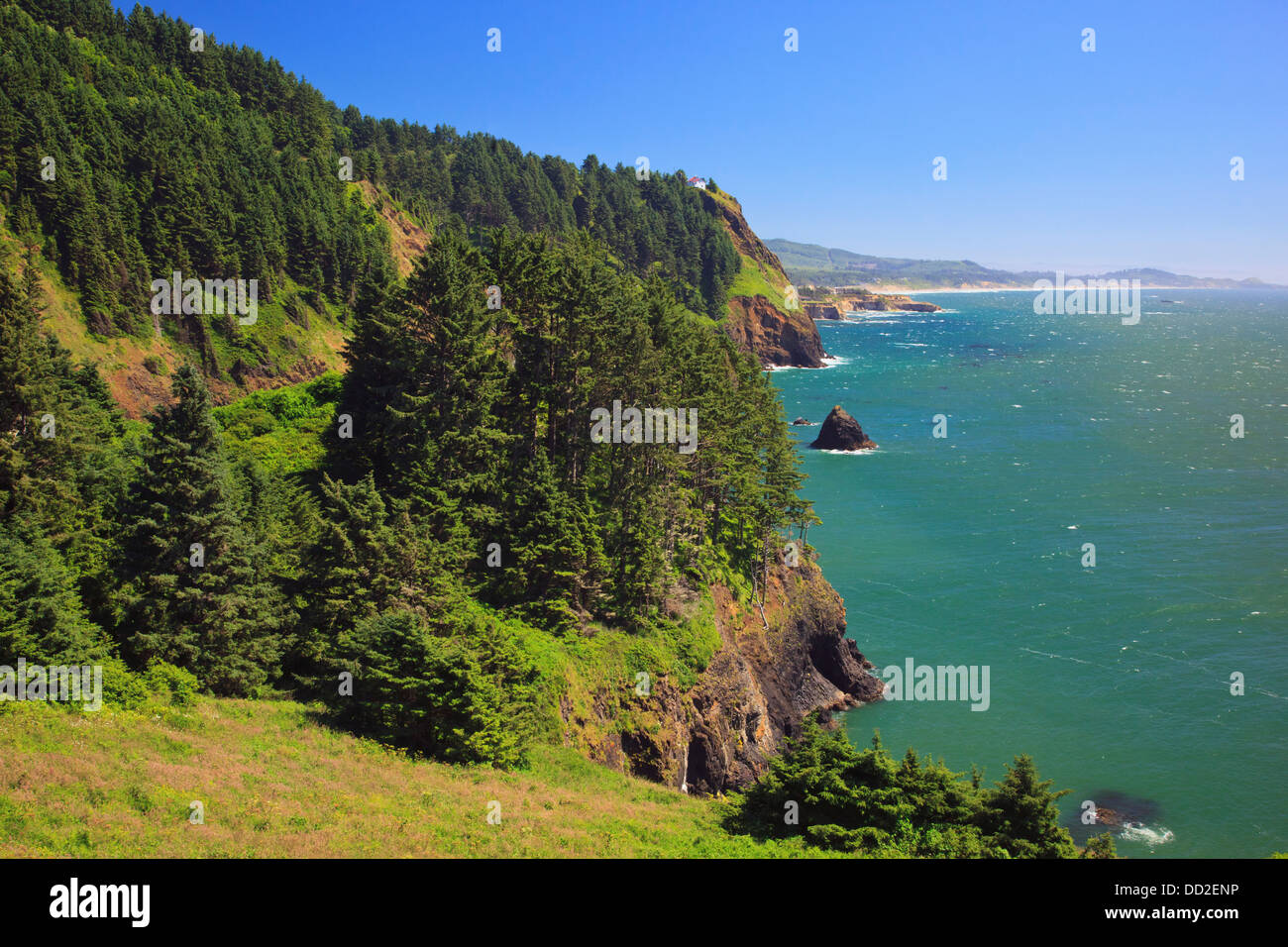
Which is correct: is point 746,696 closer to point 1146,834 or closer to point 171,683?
point 1146,834

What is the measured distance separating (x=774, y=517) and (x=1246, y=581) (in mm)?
45756

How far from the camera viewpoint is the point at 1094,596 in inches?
2576

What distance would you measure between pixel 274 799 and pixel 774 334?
599 ft

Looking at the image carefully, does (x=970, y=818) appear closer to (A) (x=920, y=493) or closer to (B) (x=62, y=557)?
(B) (x=62, y=557)

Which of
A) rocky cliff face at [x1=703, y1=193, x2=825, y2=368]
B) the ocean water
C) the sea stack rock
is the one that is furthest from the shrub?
rocky cliff face at [x1=703, y1=193, x2=825, y2=368]

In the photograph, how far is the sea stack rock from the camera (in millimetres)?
113188

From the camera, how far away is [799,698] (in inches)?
2098
